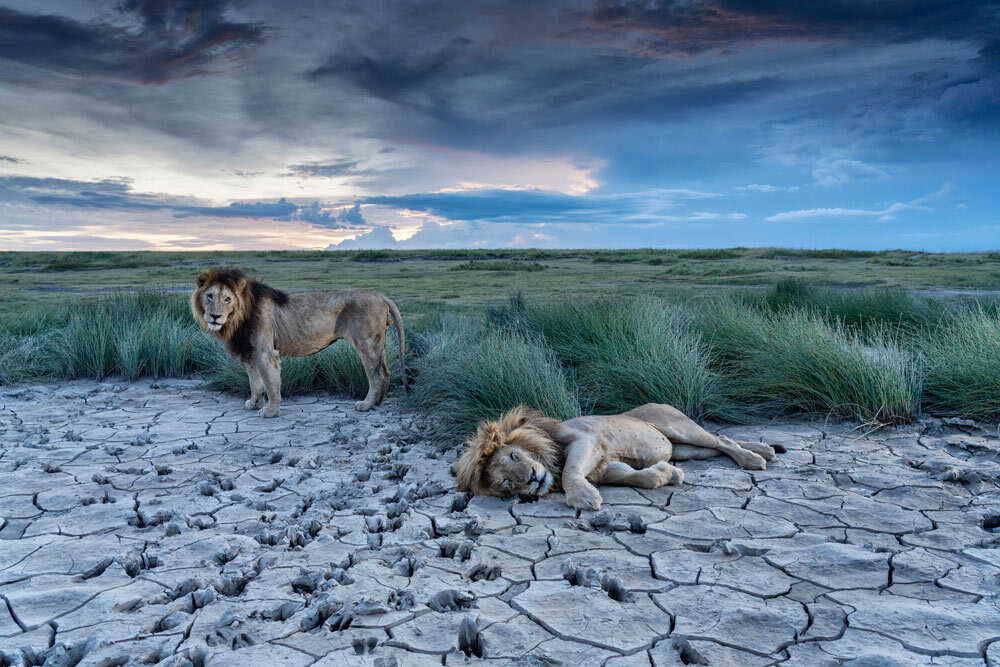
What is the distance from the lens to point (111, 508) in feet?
Answer: 14.0

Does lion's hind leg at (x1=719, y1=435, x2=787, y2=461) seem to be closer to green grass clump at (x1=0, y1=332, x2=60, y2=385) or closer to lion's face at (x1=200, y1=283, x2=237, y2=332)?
lion's face at (x1=200, y1=283, x2=237, y2=332)

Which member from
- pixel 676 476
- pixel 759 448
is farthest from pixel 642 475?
pixel 759 448

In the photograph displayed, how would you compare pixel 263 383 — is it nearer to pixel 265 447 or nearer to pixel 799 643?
pixel 265 447

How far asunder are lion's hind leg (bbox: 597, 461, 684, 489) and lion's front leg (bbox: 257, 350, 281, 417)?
3.87 m

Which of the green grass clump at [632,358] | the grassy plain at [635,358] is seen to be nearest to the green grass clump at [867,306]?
the grassy plain at [635,358]

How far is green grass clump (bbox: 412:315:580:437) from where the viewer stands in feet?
19.5

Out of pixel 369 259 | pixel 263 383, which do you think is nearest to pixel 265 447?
pixel 263 383

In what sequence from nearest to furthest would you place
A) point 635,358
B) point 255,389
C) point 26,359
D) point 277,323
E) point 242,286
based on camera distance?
1. point 242,286
2. point 635,358
3. point 277,323
4. point 255,389
5. point 26,359

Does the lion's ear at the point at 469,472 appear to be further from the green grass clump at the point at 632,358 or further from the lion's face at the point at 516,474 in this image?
the green grass clump at the point at 632,358

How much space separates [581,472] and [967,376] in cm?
445

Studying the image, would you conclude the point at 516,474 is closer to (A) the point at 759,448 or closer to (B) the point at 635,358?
(A) the point at 759,448

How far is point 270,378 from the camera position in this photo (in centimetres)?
677

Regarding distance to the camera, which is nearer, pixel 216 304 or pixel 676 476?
pixel 676 476

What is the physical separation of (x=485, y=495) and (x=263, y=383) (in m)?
3.54
